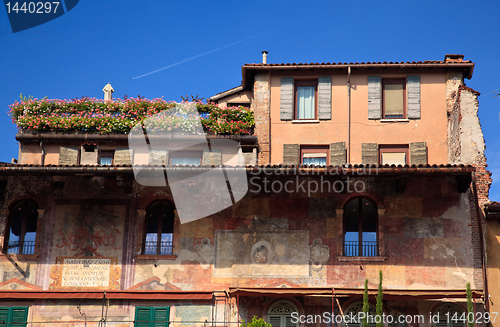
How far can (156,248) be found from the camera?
1538 centimetres

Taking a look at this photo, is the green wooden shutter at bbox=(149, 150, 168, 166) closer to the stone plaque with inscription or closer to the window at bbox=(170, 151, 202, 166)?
the window at bbox=(170, 151, 202, 166)

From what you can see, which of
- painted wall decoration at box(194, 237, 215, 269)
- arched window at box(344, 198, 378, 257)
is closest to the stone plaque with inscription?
painted wall decoration at box(194, 237, 215, 269)

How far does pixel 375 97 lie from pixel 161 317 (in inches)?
359

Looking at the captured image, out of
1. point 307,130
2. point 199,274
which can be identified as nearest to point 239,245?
point 199,274

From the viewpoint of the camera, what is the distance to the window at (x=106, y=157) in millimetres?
18516

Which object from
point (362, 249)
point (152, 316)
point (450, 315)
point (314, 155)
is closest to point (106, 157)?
point (152, 316)

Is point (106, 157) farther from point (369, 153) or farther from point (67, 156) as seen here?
point (369, 153)

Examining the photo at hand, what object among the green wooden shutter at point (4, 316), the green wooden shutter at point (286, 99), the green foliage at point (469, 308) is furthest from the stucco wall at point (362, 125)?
the green wooden shutter at point (4, 316)

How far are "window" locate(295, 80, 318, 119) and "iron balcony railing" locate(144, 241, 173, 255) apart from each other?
613 cm

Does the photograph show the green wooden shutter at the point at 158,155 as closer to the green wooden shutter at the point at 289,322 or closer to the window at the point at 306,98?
the window at the point at 306,98

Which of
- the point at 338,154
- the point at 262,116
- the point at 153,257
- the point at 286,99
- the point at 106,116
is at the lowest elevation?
the point at 153,257

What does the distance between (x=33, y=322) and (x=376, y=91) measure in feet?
37.8

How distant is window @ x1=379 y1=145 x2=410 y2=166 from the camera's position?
18312 mm

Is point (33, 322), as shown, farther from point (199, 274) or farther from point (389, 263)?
point (389, 263)
